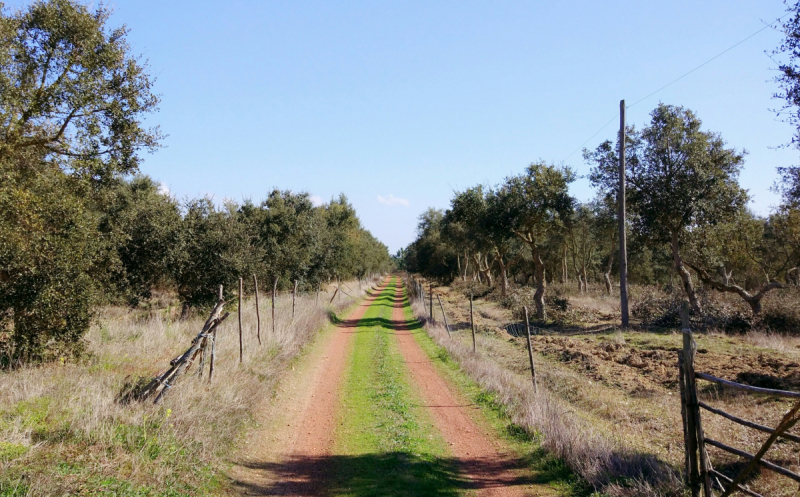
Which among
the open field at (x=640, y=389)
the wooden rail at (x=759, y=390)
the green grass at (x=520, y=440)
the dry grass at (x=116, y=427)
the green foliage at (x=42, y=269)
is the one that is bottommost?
the green grass at (x=520, y=440)

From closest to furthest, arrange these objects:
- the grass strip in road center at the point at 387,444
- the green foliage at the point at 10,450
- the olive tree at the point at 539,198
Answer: the green foliage at the point at 10,450, the grass strip in road center at the point at 387,444, the olive tree at the point at 539,198

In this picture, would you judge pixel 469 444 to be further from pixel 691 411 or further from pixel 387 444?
pixel 691 411

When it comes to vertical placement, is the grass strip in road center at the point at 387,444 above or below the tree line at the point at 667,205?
below

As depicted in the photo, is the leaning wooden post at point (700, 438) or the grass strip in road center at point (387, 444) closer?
the leaning wooden post at point (700, 438)

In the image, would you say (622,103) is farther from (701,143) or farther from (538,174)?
(538,174)

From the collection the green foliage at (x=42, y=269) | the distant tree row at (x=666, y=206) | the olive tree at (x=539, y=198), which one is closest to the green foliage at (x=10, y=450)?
the green foliage at (x=42, y=269)

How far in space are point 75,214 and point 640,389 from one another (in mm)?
13821

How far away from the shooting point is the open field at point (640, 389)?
7.05 m

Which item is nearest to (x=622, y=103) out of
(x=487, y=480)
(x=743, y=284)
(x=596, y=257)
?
(x=487, y=480)

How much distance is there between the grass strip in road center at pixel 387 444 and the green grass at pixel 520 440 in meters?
1.17

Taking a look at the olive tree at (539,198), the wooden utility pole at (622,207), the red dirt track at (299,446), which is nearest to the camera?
the red dirt track at (299,446)

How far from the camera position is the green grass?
276 inches

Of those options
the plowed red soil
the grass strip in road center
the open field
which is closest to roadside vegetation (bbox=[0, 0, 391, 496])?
the grass strip in road center

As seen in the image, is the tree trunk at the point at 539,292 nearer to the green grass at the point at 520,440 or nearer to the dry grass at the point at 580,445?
the green grass at the point at 520,440
